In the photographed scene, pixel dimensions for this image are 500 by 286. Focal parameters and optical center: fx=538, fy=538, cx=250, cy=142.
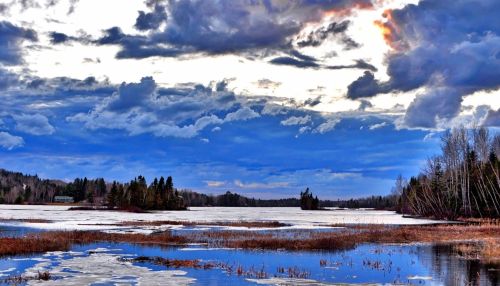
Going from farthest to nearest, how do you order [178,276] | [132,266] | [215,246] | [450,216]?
1. [450,216]
2. [215,246]
3. [132,266]
4. [178,276]

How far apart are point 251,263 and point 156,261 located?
5.72 m

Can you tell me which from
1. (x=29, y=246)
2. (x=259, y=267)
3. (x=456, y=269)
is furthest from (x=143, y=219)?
(x=456, y=269)

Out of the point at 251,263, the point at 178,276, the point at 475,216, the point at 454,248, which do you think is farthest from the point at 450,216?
the point at 178,276

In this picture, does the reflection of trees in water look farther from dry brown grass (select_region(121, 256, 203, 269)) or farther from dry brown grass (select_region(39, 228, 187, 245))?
dry brown grass (select_region(39, 228, 187, 245))

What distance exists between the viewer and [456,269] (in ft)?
94.9

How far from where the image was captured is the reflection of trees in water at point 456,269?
24766 mm

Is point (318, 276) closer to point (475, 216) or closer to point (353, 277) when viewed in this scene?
point (353, 277)

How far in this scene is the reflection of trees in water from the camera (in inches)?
975

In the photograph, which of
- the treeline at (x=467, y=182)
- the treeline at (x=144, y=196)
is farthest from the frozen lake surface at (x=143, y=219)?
the treeline at (x=144, y=196)

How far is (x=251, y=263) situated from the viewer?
32438 millimetres

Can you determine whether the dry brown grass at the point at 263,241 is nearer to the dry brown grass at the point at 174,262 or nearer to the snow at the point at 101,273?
the snow at the point at 101,273

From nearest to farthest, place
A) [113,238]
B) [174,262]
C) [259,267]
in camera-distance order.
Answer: [259,267] → [174,262] → [113,238]

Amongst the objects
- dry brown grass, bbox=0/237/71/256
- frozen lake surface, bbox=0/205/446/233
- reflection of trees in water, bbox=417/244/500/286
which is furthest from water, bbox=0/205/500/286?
frozen lake surface, bbox=0/205/446/233

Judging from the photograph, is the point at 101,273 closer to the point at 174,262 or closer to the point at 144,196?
the point at 174,262
